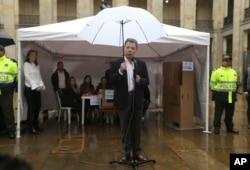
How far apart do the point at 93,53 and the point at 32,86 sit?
15.6 feet

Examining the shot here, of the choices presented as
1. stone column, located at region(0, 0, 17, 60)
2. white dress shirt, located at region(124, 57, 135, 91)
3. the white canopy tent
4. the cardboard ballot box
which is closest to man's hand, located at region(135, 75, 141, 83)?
white dress shirt, located at region(124, 57, 135, 91)

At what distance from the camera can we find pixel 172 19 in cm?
3738

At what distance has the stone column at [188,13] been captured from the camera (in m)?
35.3

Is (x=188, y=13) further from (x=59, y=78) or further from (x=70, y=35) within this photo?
(x=70, y=35)

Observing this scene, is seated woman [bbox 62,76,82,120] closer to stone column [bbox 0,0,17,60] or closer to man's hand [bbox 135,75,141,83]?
man's hand [bbox 135,75,141,83]

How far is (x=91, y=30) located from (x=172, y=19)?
32.7 metres

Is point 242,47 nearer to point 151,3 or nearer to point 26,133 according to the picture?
point 151,3

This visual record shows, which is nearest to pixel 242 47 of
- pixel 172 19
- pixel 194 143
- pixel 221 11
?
pixel 221 11

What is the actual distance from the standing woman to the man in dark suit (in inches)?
125

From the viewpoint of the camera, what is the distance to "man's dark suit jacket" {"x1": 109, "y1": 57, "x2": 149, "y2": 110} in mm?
5137

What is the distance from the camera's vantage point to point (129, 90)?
523 centimetres

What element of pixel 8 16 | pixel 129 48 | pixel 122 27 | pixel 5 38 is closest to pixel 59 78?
pixel 5 38

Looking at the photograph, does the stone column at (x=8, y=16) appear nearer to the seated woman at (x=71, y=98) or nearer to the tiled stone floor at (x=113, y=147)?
the seated woman at (x=71, y=98)

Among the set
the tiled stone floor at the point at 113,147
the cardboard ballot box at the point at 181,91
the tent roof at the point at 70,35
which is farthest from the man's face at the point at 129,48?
the cardboard ballot box at the point at 181,91
